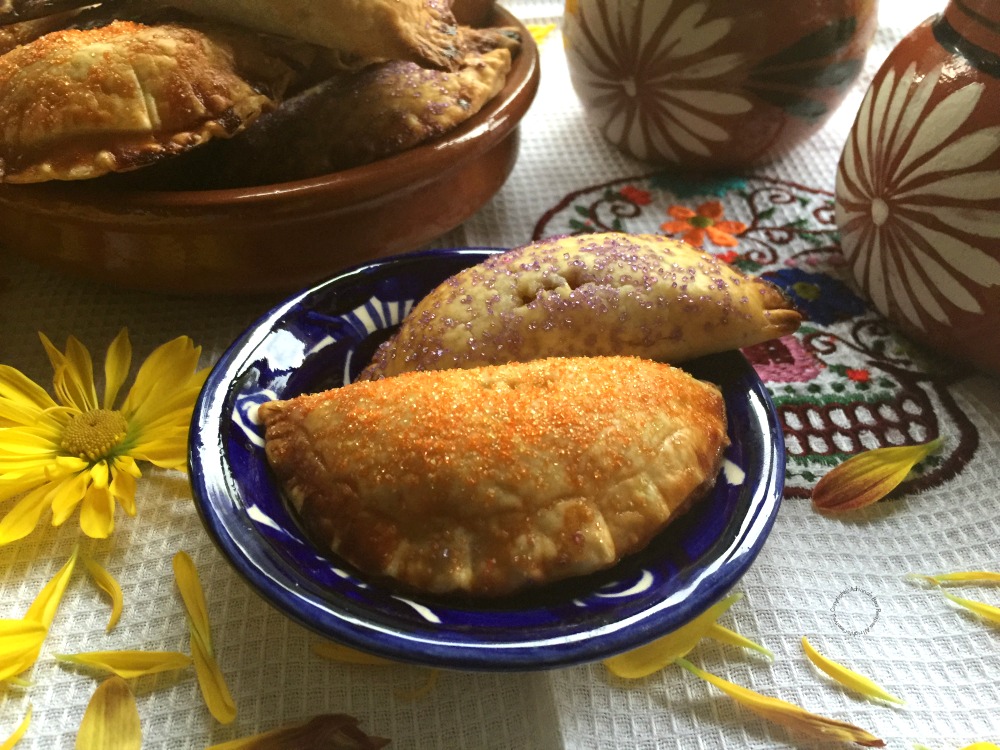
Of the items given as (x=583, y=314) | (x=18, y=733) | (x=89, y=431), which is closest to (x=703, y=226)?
(x=583, y=314)

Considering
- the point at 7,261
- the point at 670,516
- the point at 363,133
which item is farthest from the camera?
the point at 7,261

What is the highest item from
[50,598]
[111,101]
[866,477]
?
[111,101]

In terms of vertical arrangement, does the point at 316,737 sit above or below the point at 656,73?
below

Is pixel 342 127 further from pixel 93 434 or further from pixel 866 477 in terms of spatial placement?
pixel 866 477

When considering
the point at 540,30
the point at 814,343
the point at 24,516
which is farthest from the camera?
the point at 540,30

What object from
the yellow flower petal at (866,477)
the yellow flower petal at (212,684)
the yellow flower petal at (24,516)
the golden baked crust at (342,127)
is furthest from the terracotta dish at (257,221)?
the yellow flower petal at (866,477)

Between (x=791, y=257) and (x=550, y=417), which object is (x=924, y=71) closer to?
(x=791, y=257)

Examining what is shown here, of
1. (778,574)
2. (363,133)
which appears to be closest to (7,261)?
(363,133)

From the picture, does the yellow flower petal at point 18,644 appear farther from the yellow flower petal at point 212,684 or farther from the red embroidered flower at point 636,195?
the red embroidered flower at point 636,195
